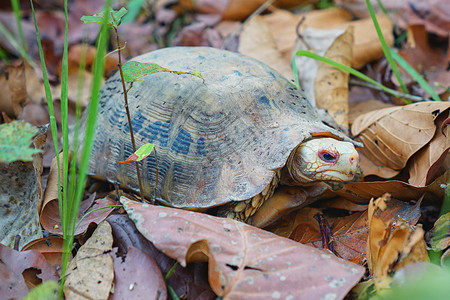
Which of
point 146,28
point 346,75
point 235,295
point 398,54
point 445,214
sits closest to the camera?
point 235,295

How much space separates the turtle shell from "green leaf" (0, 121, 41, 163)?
2.79 ft

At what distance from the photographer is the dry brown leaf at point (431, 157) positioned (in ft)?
6.92

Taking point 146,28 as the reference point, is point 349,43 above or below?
above

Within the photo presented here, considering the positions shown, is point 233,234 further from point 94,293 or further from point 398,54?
point 398,54

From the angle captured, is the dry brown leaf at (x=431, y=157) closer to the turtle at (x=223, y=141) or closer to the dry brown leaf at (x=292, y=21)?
the turtle at (x=223, y=141)

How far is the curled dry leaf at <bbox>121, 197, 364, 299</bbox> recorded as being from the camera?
1508 millimetres

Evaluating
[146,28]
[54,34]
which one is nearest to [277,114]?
[146,28]

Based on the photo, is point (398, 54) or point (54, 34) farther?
point (54, 34)

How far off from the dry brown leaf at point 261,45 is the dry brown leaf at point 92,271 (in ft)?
6.80

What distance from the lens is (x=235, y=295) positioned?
4.89ft

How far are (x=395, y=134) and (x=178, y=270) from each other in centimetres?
151

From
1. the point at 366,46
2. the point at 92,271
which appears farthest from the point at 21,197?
the point at 366,46

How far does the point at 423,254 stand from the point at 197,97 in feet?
4.43

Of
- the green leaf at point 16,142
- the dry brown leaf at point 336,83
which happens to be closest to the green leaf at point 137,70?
the green leaf at point 16,142
